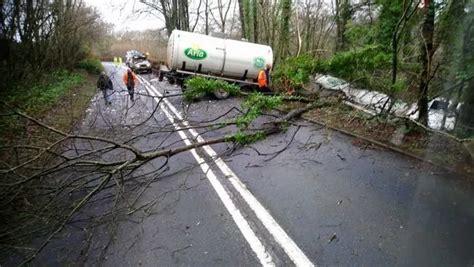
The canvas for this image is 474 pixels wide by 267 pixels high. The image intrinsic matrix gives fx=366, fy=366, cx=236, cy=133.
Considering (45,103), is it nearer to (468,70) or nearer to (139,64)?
(468,70)

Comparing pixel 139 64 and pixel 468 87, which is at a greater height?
pixel 468 87

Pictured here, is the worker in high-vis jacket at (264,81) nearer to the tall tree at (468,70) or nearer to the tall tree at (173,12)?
the tall tree at (468,70)

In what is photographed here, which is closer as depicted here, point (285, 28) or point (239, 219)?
point (239, 219)

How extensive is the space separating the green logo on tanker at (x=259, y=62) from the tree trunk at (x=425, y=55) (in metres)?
9.28

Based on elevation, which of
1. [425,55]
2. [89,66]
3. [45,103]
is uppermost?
[425,55]

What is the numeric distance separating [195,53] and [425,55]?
9.91 m

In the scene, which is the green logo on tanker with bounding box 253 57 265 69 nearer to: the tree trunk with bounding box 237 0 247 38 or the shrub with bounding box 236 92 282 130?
the tree trunk with bounding box 237 0 247 38

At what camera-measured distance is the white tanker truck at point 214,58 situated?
612 inches

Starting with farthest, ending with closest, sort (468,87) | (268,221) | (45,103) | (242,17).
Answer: (242,17) < (45,103) < (468,87) < (268,221)

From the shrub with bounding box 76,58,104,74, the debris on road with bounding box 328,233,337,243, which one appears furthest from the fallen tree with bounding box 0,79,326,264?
the shrub with bounding box 76,58,104,74

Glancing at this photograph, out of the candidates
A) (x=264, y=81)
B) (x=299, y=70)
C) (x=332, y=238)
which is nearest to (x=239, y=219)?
(x=332, y=238)

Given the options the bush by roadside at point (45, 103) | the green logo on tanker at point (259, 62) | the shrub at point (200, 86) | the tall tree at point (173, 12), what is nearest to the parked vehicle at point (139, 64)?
the tall tree at point (173, 12)

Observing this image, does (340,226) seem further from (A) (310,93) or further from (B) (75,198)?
(A) (310,93)

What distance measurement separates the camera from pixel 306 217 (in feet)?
15.5
